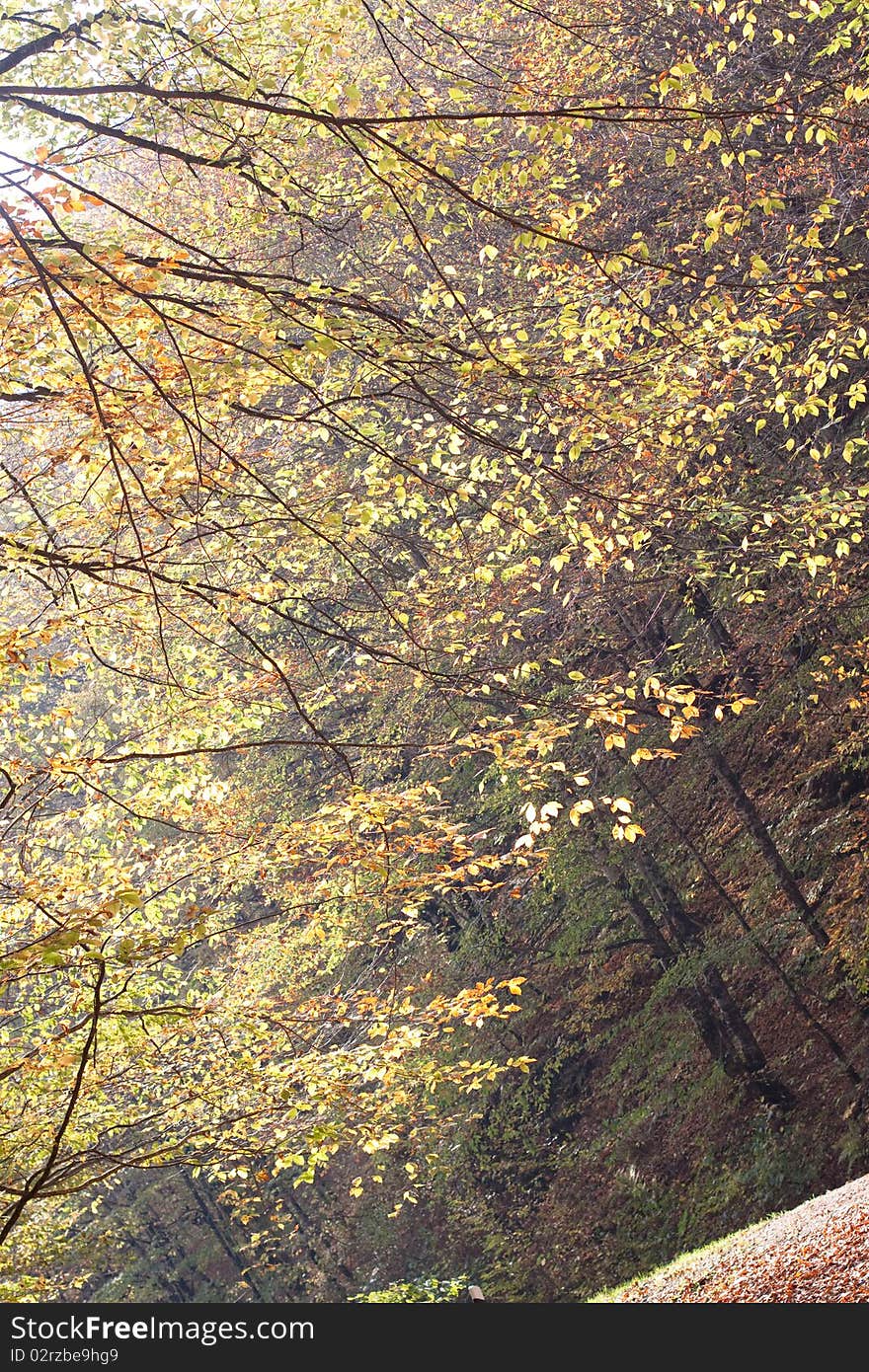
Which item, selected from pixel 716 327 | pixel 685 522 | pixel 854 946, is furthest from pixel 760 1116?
pixel 716 327

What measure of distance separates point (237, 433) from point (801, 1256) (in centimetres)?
1142

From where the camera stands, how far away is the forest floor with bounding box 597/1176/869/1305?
6.51 m

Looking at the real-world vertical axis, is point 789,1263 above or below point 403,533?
below

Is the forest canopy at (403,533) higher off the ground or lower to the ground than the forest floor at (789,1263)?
higher

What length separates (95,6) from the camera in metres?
6.66

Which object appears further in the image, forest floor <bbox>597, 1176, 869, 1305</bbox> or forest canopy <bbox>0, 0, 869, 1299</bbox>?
forest floor <bbox>597, 1176, 869, 1305</bbox>

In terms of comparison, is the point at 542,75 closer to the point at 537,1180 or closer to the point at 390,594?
the point at 390,594

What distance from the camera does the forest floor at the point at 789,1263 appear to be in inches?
256

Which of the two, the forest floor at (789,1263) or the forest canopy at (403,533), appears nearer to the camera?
the forest canopy at (403,533)

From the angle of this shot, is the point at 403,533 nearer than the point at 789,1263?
No

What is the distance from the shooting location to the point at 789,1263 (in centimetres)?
713

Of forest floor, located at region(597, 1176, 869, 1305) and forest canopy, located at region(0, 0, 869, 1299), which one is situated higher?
forest canopy, located at region(0, 0, 869, 1299)

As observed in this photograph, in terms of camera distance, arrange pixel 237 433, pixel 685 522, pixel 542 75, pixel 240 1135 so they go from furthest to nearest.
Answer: pixel 237 433, pixel 542 75, pixel 685 522, pixel 240 1135

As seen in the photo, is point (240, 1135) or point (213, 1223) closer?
point (240, 1135)
